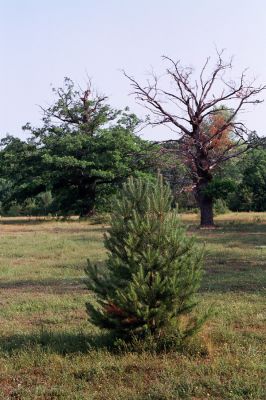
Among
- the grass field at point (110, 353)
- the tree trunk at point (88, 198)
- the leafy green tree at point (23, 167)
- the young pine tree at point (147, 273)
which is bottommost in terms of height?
the grass field at point (110, 353)

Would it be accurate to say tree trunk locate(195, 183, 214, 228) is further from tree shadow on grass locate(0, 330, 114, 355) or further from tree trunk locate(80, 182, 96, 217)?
tree shadow on grass locate(0, 330, 114, 355)

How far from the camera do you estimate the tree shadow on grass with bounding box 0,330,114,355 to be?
5.55 m

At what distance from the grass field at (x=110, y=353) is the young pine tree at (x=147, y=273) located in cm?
31

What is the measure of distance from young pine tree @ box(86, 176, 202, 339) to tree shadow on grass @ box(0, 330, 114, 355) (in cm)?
29

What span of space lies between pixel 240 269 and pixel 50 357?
676 centimetres

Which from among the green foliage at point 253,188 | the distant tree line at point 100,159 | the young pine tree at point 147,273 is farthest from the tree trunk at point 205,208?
the young pine tree at point 147,273

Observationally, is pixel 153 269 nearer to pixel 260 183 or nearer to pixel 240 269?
pixel 240 269

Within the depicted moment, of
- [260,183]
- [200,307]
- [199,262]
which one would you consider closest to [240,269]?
[200,307]

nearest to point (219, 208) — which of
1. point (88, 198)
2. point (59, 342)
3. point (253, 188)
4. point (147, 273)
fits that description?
point (253, 188)

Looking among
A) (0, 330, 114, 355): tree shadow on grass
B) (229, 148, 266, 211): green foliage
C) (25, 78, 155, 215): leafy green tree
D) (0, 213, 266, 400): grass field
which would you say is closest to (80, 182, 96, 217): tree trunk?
(25, 78, 155, 215): leafy green tree

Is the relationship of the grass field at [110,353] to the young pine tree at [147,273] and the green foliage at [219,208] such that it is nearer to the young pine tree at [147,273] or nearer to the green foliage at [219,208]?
the young pine tree at [147,273]

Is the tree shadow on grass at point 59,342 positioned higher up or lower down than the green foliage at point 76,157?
lower down

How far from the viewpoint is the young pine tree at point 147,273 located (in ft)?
17.3

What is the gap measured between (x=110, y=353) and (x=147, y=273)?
0.88 metres
